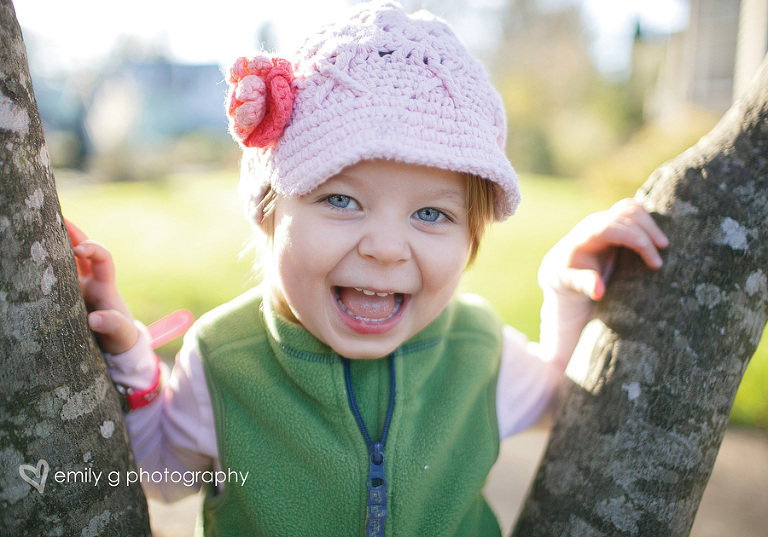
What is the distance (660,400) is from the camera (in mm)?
1389

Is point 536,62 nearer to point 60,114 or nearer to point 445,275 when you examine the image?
point 60,114

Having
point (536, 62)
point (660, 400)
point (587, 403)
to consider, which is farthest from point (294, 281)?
point (536, 62)

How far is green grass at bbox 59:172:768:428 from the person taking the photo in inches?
231

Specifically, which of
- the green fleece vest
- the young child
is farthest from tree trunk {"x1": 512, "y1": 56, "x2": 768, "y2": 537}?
the green fleece vest

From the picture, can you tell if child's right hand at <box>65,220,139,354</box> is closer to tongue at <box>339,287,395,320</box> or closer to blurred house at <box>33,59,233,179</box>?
tongue at <box>339,287,395,320</box>

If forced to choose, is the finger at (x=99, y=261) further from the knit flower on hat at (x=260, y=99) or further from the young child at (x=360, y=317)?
the knit flower on hat at (x=260, y=99)

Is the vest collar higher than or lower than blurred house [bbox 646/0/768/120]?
lower

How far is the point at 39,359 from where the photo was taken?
1.17 meters

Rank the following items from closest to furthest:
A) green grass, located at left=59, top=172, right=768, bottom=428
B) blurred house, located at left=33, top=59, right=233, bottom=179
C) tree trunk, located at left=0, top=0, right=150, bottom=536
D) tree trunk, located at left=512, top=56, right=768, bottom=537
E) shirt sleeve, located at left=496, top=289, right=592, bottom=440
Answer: tree trunk, located at left=0, top=0, right=150, bottom=536, tree trunk, located at left=512, top=56, right=768, bottom=537, shirt sleeve, located at left=496, top=289, right=592, bottom=440, green grass, located at left=59, top=172, right=768, bottom=428, blurred house, located at left=33, top=59, right=233, bottom=179

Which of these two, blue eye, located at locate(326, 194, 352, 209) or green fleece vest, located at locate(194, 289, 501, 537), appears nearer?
blue eye, located at locate(326, 194, 352, 209)

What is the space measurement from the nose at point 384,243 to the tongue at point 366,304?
0.15 metres

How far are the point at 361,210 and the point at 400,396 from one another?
0.57m

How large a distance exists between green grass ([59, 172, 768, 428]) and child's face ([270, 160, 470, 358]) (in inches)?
84.5

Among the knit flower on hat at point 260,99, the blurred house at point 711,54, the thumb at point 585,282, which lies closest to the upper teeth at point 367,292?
the knit flower on hat at point 260,99
